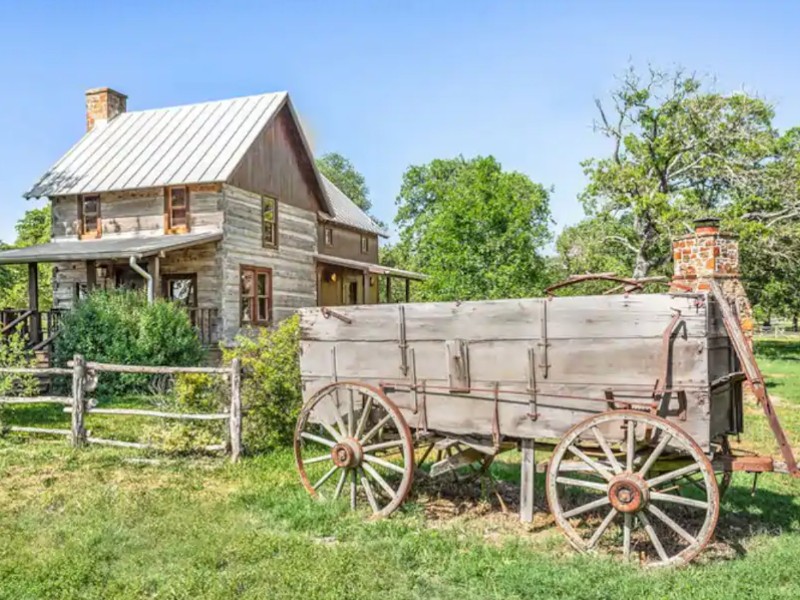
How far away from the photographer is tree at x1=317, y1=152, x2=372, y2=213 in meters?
59.8

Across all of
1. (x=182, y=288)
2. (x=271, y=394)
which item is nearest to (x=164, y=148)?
(x=182, y=288)

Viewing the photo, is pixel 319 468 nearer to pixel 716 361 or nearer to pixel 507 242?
pixel 716 361

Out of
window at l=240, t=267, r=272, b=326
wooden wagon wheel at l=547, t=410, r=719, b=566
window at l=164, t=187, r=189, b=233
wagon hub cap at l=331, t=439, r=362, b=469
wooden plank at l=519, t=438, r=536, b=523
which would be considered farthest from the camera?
window at l=240, t=267, r=272, b=326

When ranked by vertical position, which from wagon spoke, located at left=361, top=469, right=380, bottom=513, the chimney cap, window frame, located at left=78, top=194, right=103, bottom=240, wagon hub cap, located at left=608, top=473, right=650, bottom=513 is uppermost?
the chimney cap

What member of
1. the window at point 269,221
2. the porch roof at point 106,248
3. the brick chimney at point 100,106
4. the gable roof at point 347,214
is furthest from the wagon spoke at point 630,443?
the gable roof at point 347,214

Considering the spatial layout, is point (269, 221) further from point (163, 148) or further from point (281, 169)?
point (163, 148)

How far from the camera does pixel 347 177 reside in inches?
2382

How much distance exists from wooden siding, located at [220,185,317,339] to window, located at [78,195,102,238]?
4.27 m

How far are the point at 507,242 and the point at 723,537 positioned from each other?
62.9ft

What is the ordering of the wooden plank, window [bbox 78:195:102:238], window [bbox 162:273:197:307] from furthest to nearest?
window [bbox 78:195:102:238], window [bbox 162:273:197:307], the wooden plank

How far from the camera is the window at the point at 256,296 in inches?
821

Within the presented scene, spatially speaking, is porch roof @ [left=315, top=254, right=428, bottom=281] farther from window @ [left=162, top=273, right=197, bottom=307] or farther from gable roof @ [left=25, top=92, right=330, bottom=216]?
window @ [left=162, top=273, right=197, bottom=307]

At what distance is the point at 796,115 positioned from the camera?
30.7m

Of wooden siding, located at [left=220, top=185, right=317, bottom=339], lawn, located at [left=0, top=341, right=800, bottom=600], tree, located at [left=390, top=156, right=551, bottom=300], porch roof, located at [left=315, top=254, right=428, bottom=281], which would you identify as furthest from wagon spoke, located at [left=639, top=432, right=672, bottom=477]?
porch roof, located at [left=315, top=254, right=428, bottom=281]
